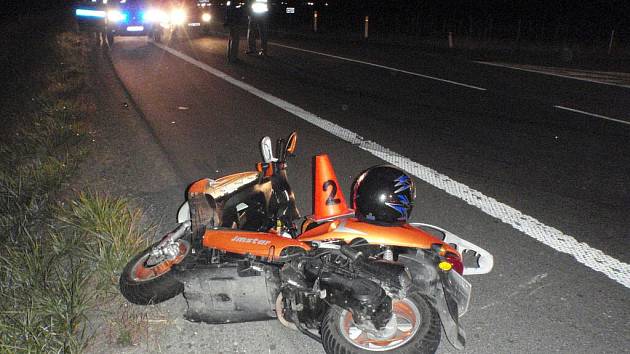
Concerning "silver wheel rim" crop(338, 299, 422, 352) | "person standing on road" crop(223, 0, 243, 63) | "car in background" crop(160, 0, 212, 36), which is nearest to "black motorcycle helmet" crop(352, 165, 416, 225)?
"silver wheel rim" crop(338, 299, 422, 352)

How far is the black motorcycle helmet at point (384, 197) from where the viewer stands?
10.9 ft

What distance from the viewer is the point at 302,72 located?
1419 cm

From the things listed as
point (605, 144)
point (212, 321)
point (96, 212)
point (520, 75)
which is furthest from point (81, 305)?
point (520, 75)

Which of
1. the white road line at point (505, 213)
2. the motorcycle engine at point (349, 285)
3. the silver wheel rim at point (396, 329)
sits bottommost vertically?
the white road line at point (505, 213)

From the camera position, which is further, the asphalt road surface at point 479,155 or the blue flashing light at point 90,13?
the blue flashing light at point 90,13

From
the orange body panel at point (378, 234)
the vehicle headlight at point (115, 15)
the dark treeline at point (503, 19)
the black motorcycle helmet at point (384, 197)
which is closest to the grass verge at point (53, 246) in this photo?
the orange body panel at point (378, 234)

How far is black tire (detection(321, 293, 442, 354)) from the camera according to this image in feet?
8.82

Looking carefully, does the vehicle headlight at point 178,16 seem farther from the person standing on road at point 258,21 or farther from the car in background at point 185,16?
the person standing on road at point 258,21

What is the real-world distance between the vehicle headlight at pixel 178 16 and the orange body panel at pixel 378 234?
23895 mm

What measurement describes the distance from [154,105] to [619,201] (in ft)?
25.3

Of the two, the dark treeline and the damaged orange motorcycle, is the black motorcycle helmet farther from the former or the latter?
the dark treeline

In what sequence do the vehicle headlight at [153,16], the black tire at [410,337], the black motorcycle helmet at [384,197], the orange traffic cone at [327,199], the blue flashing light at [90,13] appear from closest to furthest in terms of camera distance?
the black tire at [410,337]
the black motorcycle helmet at [384,197]
the orange traffic cone at [327,199]
the blue flashing light at [90,13]
the vehicle headlight at [153,16]

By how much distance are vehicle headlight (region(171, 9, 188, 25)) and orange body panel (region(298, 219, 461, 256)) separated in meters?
23.9

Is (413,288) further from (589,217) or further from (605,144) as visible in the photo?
(605,144)
